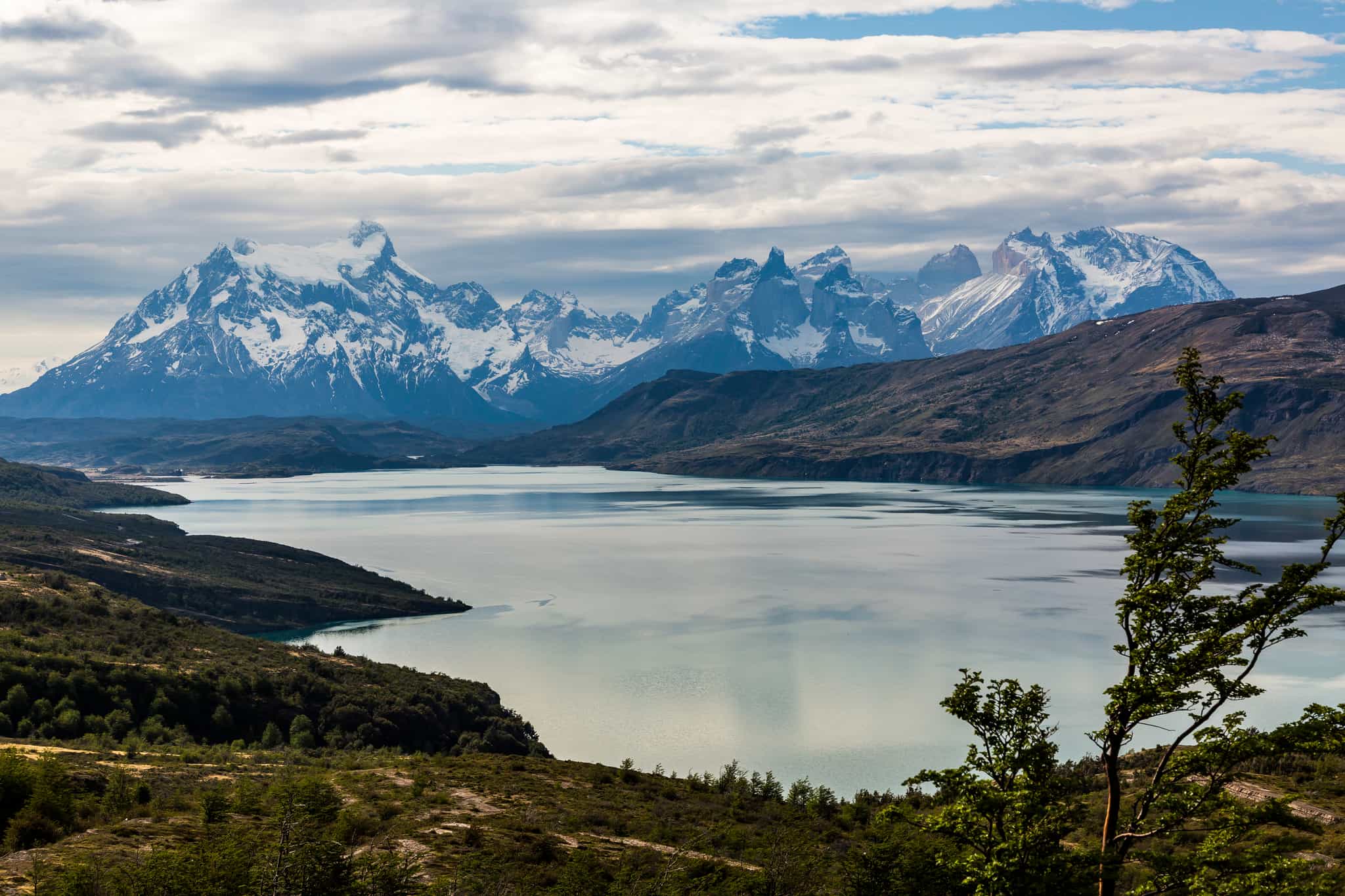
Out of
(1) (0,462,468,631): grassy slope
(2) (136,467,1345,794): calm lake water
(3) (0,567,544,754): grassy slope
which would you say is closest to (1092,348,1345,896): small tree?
(2) (136,467,1345,794): calm lake water

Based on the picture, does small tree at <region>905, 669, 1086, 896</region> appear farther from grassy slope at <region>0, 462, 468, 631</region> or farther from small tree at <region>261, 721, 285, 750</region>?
grassy slope at <region>0, 462, 468, 631</region>

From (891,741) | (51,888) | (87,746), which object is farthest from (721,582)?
(51,888)

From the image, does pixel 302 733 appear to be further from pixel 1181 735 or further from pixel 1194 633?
pixel 1181 735

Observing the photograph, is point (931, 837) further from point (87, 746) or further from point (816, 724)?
point (816, 724)

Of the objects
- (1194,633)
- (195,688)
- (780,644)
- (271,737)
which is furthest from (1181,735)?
(780,644)

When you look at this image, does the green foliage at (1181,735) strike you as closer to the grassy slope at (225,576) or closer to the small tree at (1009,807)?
the small tree at (1009,807)

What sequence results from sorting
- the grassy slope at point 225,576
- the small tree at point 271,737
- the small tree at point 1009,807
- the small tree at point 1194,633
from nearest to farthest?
the small tree at point 1194,633 < the small tree at point 1009,807 < the small tree at point 271,737 < the grassy slope at point 225,576

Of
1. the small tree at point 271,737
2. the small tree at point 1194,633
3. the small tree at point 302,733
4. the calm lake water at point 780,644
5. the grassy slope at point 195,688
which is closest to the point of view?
the small tree at point 1194,633

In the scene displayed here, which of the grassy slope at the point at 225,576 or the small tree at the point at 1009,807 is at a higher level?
the small tree at the point at 1009,807

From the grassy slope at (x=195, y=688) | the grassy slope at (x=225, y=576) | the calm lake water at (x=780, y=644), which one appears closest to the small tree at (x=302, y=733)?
the grassy slope at (x=195, y=688)

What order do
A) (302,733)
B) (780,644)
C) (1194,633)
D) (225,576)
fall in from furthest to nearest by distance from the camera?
1. (225,576)
2. (780,644)
3. (302,733)
4. (1194,633)

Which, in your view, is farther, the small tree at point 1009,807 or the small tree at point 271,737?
the small tree at point 271,737
